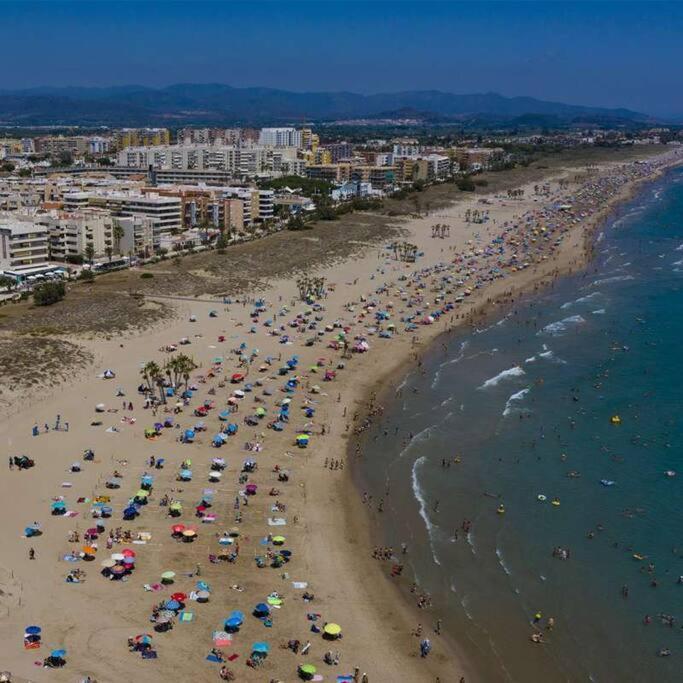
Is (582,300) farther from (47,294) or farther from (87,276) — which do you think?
(47,294)

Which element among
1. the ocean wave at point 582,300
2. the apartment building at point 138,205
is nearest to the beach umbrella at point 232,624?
the ocean wave at point 582,300

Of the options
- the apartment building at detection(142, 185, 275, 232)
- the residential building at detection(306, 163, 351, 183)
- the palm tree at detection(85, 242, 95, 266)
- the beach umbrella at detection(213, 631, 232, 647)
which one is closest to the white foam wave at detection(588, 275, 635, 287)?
the apartment building at detection(142, 185, 275, 232)

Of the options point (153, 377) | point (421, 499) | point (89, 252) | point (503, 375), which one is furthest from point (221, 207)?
point (421, 499)

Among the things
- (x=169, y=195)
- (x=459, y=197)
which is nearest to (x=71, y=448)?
(x=169, y=195)

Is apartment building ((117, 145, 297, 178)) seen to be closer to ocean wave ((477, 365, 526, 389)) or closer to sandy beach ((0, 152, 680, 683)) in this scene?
sandy beach ((0, 152, 680, 683))

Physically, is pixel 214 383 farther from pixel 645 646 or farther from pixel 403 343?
pixel 645 646

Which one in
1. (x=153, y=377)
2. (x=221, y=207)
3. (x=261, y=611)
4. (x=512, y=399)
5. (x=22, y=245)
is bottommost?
(x=261, y=611)
